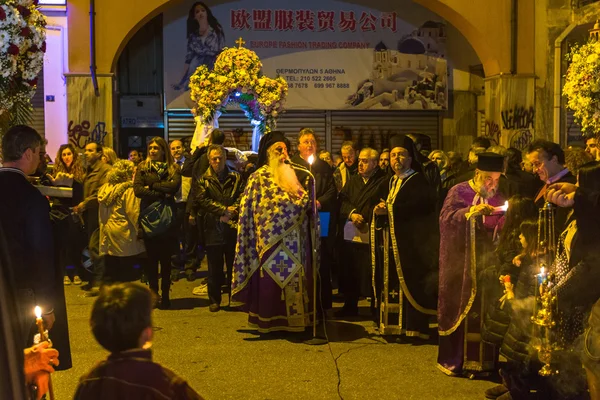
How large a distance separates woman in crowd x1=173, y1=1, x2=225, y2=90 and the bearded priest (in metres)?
9.90

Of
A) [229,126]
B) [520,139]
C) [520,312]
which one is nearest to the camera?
[520,312]

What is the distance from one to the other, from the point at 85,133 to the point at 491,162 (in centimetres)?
1056

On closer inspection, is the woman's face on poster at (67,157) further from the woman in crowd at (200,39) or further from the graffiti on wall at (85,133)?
the woman in crowd at (200,39)

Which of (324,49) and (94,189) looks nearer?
(94,189)

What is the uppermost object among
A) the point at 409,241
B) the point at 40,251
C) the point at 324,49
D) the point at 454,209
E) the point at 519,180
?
the point at 324,49

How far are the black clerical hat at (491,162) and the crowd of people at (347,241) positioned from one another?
2cm

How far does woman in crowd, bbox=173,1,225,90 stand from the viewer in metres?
18.4

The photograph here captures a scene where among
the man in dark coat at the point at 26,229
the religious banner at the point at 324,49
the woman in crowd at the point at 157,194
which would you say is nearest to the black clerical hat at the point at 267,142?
the woman in crowd at the point at 157,194

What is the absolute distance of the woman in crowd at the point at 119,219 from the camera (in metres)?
10.6

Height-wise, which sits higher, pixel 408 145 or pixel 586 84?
pixel 586 84

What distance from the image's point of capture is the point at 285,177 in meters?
8.84

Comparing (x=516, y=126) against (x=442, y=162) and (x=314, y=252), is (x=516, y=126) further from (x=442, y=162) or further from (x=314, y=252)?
(x=314, y=252)

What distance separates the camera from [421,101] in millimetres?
19422

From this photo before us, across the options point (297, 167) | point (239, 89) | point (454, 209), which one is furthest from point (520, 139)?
point (454, 209)
